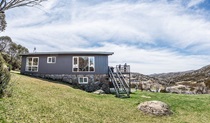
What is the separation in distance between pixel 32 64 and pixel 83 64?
7.65m

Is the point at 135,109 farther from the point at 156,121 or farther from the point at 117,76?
the point at 117,76

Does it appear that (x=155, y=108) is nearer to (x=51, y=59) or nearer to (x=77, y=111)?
(x=77, y=111)

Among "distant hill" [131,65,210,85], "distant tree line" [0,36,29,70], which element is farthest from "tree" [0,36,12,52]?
"distant hill" [131,65,210,85]

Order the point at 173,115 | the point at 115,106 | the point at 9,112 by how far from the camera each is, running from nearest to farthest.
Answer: the point at 9,112 → the point at 173,115 → the point at 115,106

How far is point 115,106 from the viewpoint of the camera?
50.5 ft

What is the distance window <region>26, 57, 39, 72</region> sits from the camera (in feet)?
90.2

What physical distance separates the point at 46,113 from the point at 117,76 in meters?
15.3

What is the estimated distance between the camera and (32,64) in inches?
1095

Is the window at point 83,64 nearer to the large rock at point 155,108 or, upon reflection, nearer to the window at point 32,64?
the window at point 32,64

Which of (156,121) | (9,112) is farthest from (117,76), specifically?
(9,112)

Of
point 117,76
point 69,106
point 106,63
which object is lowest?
point 69,106

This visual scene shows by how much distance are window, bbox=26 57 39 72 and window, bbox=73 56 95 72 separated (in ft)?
18.6

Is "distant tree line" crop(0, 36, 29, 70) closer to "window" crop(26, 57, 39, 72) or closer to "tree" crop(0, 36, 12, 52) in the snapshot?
"tree" crop(0, 36, 12, 52)

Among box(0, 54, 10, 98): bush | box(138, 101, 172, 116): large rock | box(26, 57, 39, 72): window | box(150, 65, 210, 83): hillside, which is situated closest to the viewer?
box(0, 54, 10, 98): bush
